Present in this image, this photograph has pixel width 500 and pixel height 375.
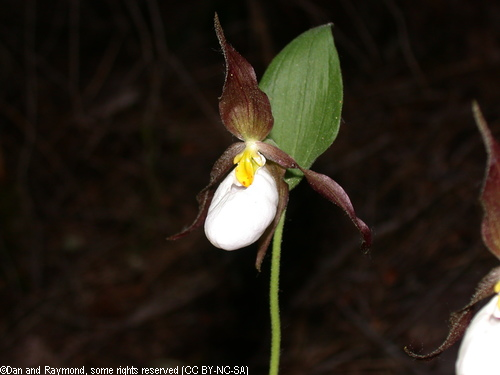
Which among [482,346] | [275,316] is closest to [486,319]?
[482,346]

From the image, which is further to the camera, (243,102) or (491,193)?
(243,102)

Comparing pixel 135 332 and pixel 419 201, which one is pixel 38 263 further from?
pixel 419 201

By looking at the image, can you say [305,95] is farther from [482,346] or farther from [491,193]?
[482,346]

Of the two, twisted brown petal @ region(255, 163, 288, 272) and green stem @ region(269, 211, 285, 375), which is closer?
green stem @ region(269, 211, 285, 375)

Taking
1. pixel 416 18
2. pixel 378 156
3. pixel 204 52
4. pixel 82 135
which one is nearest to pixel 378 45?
pixel 416 18

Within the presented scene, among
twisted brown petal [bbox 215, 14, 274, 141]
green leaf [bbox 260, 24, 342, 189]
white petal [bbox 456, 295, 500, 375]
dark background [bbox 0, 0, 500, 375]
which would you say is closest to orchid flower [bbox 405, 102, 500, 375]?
white petal [bbox 456, 295, 500, 375]

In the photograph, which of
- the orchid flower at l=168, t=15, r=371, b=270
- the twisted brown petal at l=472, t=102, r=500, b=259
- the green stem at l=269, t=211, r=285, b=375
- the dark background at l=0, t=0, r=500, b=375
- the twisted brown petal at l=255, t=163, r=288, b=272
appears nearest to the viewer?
the twisted brown petal at l=472, t=102, r=500, b=259

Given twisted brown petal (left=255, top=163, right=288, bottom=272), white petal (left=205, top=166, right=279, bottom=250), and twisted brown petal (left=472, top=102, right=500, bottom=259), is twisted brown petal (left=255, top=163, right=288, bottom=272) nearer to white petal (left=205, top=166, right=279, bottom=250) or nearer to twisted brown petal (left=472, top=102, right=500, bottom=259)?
white petal (left=205, top=166, right=279, bottom=250)
